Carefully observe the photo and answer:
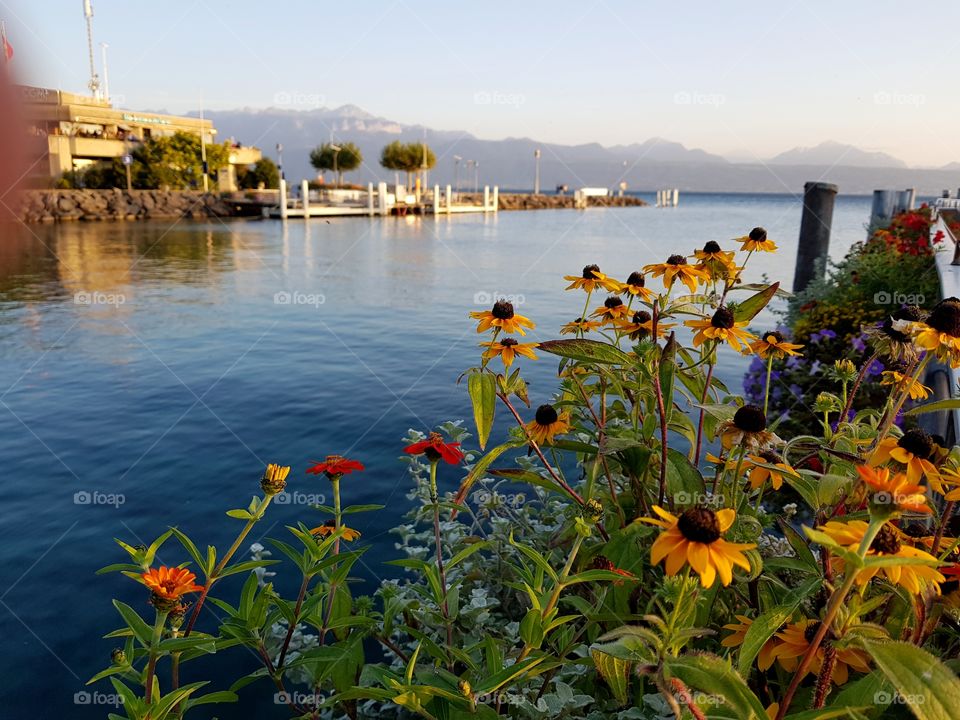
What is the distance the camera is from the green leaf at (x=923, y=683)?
3.71 ft

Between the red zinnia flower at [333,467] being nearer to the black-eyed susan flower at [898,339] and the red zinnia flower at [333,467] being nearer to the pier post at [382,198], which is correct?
the black-eyed susan flower at [898,339]

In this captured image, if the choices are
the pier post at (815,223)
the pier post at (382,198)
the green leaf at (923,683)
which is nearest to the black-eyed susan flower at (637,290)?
the green leaf at (923,683)

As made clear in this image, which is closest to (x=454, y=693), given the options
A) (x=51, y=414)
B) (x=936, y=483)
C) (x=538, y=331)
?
(x=936, y=483)

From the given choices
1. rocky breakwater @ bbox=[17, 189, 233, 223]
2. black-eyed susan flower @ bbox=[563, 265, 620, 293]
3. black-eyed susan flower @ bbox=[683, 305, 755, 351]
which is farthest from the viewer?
rocky breakwater @ bbox=[17, 189, 233, 223]

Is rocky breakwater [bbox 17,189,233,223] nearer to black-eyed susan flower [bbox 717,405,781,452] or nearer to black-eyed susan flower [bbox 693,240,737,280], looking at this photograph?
black-eyed susan flower [bbox 693,240,737,280]

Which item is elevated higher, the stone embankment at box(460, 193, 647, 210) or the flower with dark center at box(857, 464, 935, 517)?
the stone embankment at box(460, 193, 647, 210)

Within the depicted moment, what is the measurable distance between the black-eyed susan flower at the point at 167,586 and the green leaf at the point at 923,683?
5.83 feet

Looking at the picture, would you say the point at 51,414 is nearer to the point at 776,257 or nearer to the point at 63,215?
the point at 776,257

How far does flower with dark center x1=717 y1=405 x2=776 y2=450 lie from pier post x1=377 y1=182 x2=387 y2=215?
55.5 m

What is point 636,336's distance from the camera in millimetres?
2902

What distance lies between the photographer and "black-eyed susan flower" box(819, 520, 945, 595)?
1.18 m

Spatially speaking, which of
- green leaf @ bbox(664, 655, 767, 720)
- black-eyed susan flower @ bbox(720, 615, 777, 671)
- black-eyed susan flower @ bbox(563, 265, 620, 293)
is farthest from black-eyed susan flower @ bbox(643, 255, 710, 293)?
green leaf @ bbox(664, 655, 767, 720)

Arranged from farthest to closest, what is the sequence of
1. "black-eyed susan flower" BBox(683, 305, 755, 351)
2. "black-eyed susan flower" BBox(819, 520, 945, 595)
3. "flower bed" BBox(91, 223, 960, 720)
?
"black-eyed susan flower" BBox(683, 305, 755, 351), "flower bed" BBox(91, 223, 960, 720), "black-eyed susan flower" BBox(819, 520, 945, 595)

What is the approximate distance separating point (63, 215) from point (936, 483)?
52.8m
